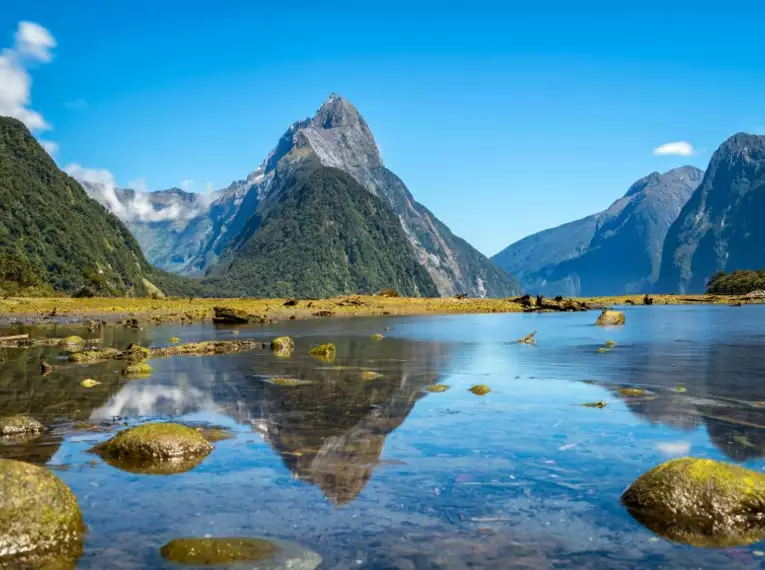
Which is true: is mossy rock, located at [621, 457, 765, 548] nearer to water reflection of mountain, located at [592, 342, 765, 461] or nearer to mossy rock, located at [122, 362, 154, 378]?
water reflection of mountain, located at [592, 342, 765, 461]

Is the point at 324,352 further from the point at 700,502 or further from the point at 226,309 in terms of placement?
the point at 226,309

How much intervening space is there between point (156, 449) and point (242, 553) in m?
7.00

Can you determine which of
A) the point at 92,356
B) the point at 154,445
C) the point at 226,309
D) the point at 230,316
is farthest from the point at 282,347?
the point at 226,309

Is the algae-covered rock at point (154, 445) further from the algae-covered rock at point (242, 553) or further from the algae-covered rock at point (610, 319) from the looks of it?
the algae-covered rock at point (610, 319)

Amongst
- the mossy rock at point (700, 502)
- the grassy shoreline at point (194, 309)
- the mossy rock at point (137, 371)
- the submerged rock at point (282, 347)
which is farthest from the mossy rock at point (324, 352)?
the grassy shoreline at point (194, 309)

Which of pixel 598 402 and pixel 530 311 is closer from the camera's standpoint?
pixel 598 402

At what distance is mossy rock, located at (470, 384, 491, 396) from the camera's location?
28.1 meters

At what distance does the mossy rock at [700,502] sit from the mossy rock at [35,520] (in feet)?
A: 34.4

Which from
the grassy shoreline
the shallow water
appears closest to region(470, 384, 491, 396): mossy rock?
the shallow water

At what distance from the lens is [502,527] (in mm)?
12219

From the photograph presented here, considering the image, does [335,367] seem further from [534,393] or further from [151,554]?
[151,554]

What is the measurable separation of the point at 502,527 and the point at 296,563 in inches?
154

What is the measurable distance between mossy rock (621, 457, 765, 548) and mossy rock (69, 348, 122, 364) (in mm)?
33727

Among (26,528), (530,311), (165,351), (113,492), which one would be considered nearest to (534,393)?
(113,492)
